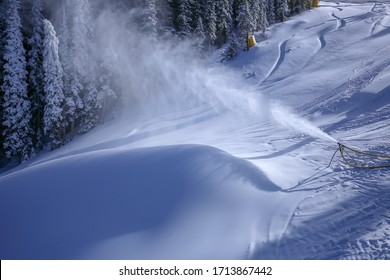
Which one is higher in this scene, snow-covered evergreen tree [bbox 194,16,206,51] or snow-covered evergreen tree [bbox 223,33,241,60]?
snow-covered evergreen tree [bbox 194,16,206,51]

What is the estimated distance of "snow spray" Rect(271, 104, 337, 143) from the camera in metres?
10.7

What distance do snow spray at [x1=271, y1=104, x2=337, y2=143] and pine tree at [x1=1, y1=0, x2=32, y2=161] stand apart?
718 inches

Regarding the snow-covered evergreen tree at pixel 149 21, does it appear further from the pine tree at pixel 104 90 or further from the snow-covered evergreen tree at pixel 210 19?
the snow-covered evergreen tree at pixel 210 19

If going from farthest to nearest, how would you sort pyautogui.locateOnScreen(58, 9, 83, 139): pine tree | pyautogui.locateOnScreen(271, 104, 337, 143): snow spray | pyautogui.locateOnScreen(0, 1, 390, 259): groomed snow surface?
pyautogui.locateOnScreen(58, 9, 83, 139): pine tree → pyautogui.locateOnScreen(271, 104, 337, 143): snow spray → pyautogui.locateOnScreen(0, 1, 390, 259): groomed snow surface

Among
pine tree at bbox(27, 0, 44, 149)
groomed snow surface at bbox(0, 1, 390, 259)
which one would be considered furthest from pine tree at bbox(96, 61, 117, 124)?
groomed snow surface at bbox(0, 1, 390, 259)

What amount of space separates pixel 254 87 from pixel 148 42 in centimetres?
1056

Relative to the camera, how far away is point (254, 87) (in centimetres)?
2234

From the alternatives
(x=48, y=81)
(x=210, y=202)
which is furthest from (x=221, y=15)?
(x=210, y=202)

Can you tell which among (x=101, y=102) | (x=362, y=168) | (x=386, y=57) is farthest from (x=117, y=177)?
(x=386, y=57)

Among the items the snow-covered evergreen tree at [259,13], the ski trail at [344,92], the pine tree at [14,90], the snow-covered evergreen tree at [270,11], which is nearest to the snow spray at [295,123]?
the ski trail at [344,92]

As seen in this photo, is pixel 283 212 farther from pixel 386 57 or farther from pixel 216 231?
pixel 386 57

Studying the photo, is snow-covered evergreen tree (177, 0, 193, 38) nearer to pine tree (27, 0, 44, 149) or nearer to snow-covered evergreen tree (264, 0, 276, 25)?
snow-covered evergreen tree (264, 0, 276, 25)

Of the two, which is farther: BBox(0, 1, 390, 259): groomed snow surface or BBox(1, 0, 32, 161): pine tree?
BBox(1, 0, 32, 161): pine tree

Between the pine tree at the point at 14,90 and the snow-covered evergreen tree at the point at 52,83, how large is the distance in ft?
5.33
